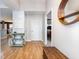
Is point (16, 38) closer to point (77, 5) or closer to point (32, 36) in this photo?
point (32, 36)

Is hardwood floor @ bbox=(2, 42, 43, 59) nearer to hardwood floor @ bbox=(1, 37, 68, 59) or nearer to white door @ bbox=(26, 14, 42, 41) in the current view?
hardwood floor @ bbox=(1, 37, 68, 59)

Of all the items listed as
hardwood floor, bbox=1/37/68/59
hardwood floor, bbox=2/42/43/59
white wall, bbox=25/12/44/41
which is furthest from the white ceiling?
hardwood floor, bbox=1/37/68/59

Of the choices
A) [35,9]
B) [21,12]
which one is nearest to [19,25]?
[21,12]

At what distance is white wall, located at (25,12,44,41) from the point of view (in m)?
10.4

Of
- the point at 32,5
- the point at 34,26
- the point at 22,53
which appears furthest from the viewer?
the point at 34,26

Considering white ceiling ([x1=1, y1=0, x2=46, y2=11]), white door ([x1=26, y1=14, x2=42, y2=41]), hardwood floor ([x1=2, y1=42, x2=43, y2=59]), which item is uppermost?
white ceiling ([x1=1, y1=0, x2=46, y2=11])

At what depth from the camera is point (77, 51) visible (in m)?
2.28

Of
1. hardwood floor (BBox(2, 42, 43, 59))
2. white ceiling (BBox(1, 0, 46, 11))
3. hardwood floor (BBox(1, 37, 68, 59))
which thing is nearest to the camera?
hardwood floor (BBox(1, 37, 68, 59))

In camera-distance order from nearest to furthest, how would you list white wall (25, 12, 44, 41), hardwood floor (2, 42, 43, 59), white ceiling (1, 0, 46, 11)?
hardwood floor (2, 42, 43, 59), white ceiling (1, 0, 46, 11), white wall (25, 12, 44, 41)

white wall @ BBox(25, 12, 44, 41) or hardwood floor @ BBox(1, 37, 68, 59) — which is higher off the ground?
white wall @ BBox(25, 12, 44, 41)

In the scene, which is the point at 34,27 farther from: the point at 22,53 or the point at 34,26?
the point at 22,53

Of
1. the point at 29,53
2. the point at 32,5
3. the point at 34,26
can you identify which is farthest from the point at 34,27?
the point at 29,53

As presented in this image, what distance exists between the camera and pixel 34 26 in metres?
10.5

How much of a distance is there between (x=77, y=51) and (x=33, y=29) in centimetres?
838
